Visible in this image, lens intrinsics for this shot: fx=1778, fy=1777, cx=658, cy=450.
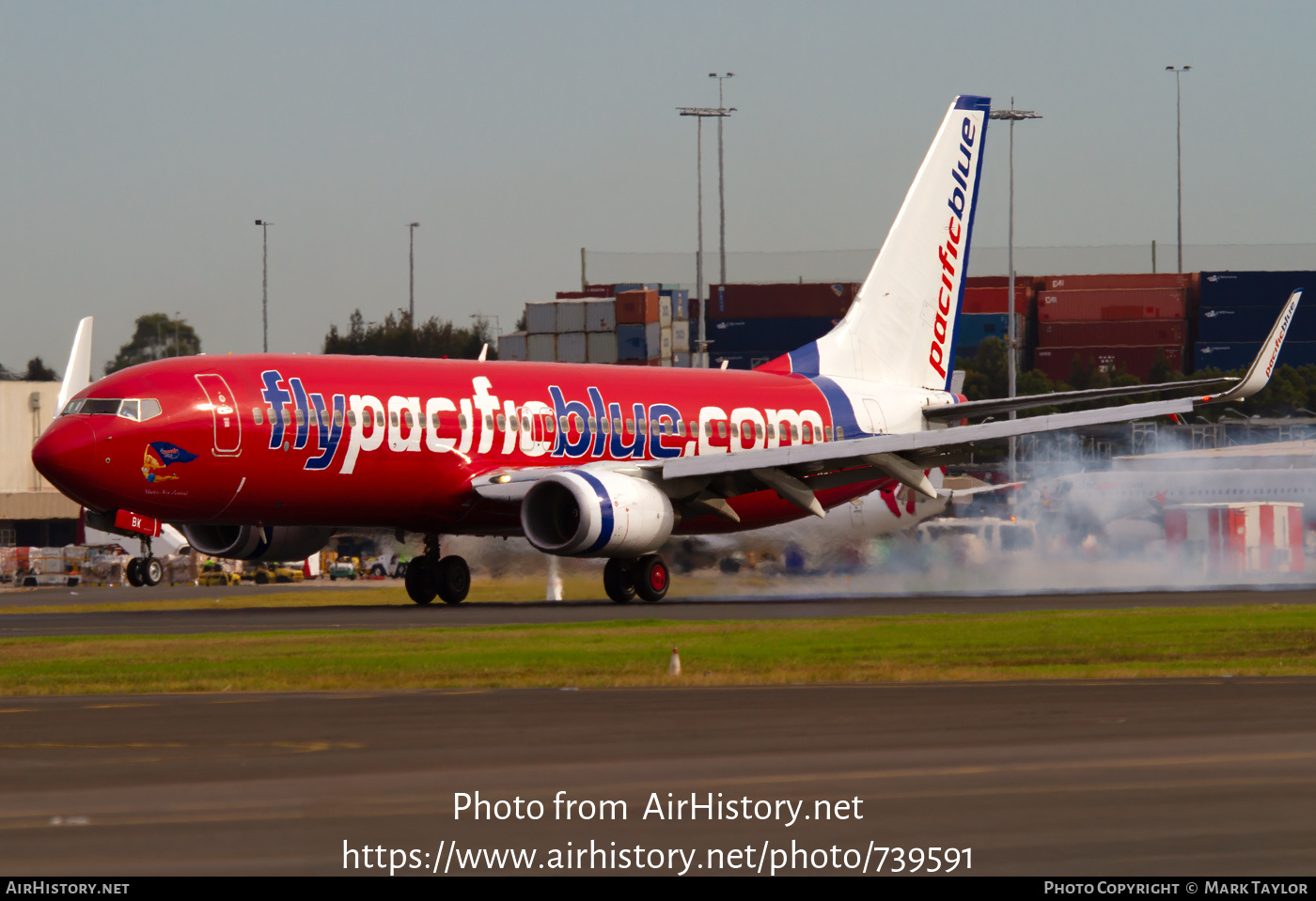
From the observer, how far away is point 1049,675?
19.0 metres

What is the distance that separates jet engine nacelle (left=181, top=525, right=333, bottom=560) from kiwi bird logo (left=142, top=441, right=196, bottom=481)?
4650 millimetres

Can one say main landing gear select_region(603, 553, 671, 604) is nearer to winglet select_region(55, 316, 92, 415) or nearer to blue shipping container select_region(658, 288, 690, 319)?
winglet select_region(55, 316, 92, 415)

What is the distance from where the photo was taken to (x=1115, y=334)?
462 ft

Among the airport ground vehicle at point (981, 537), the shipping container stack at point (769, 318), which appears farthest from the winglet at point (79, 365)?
the shipping container stack at point (769, 318)

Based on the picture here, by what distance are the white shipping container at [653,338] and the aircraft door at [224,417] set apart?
95.1 metres

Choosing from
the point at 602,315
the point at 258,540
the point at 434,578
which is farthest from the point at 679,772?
the point at 602,315

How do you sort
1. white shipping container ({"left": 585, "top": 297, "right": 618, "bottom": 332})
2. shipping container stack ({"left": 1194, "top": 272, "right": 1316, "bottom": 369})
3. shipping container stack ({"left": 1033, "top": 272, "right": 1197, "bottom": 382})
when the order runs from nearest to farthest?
white shipping container ({"left": 585, "top": 297, "right": 618, "bottom": 332})
shipping container stack ({"left": 1194, "top": 272, "right": 1316, "bottom": 369})
shipping container stack ({"left": 1033, "top": 272, "right": 1197, "bottom": 382})

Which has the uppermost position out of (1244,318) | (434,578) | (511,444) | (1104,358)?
(1244,318)

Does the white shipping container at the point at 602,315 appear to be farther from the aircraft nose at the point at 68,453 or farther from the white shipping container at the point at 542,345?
the aircraft nose at the point at 68,453

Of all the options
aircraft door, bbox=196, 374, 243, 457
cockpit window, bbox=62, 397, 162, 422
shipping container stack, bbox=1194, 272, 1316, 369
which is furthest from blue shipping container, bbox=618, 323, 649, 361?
cockpit window, bbox=62, 397, 162, 422

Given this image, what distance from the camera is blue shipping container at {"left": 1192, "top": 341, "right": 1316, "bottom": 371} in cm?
13662

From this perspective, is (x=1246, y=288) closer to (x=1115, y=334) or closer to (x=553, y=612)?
(x=1115, y=334)

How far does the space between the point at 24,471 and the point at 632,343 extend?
151ft

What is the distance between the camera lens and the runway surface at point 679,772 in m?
9.19
